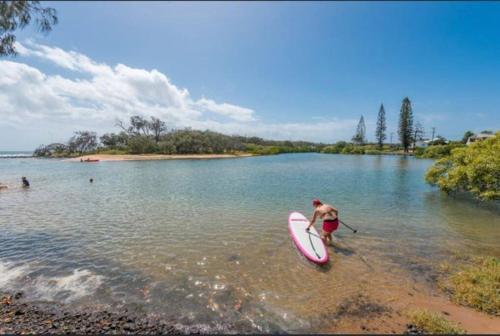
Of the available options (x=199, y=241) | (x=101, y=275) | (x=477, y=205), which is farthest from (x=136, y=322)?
(x=477, y=205)

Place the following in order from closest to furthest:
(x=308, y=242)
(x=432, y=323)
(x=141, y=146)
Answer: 1. (x=432, y=323)
2. (x=308, y=242)
3. (x=141, y=146)

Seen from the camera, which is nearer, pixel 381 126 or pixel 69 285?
pixel 69 285

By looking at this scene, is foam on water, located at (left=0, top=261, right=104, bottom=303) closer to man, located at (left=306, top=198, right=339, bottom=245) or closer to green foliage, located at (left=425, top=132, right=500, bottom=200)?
man, located at (left=306, top=198, right=339, bottom=245)

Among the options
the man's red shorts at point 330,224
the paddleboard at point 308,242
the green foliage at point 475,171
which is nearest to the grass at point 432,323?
the paddleboard at point 308,242

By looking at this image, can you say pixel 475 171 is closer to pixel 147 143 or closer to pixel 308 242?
pixel 308 242

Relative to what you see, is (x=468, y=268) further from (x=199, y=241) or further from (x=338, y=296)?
(x=199, y=241)

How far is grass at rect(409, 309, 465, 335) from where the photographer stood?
4367 mm

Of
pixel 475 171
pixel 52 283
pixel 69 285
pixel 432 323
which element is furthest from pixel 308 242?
pixel 475 171

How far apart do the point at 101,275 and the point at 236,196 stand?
11.6m

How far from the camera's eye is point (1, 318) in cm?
496

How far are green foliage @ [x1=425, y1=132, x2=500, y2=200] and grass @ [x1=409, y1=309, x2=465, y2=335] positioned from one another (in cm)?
1290

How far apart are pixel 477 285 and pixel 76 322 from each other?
908 cm

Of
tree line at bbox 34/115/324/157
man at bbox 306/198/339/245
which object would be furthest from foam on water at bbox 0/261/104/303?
tree line at bbox 34/115/324/157

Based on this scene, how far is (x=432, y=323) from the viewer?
14.8ft
